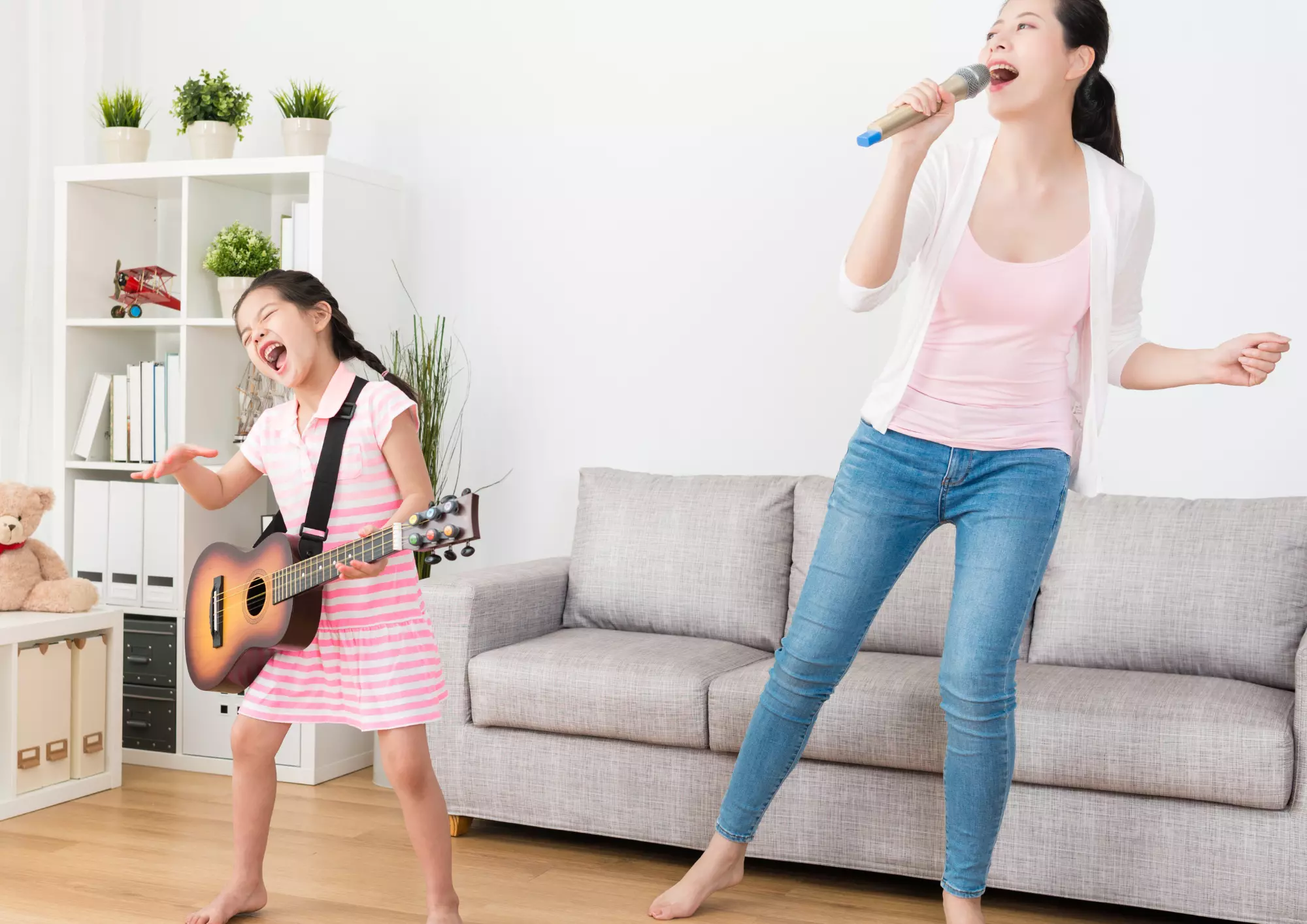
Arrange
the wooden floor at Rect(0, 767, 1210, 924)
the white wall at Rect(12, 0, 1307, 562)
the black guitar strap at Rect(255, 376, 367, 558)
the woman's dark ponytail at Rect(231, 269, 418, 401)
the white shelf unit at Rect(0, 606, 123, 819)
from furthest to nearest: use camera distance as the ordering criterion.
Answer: the white wall at Rect(12, 0, 1307, 562) < the white shelf unit at Rect(0, 606, 123, 819) < the wooden floor at Rect(0, 767, 1210, 924) < the woman's dark ponytail at Rect(231, 269, 418, 401) < the black guitar strap at Rect(255, 376, 367, 558)

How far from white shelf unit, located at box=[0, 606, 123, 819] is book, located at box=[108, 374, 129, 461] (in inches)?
17.6

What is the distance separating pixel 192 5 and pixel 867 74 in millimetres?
2024

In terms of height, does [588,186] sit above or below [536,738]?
above

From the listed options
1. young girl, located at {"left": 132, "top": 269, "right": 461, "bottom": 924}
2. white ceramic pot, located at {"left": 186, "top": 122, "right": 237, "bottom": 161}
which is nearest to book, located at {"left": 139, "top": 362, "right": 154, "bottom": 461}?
white ceramic pot, located at {"left": 186, "top": 122, "right": 237, "bottom": 161}

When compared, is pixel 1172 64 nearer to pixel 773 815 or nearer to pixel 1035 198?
pixel 1035 198

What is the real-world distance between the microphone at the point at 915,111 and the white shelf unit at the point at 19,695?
7.07ft

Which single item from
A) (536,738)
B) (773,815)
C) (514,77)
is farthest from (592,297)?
(773,815)

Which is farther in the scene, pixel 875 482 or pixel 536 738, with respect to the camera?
pixel 536 738

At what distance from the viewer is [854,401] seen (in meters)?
3.17

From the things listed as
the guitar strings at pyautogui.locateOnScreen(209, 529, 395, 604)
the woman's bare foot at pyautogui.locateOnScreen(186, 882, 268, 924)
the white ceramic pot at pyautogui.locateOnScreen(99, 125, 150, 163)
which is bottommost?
the woman's bare foot at pyautogui.locateOnScreen(186, 882, 268, 924)

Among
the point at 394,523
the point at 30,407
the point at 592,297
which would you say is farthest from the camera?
the point at 30,407

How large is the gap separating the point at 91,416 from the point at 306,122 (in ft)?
3.09

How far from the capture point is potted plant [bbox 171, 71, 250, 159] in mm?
3330

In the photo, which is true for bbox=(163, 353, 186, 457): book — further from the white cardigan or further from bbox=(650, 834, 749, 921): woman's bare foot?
the white cardigan
